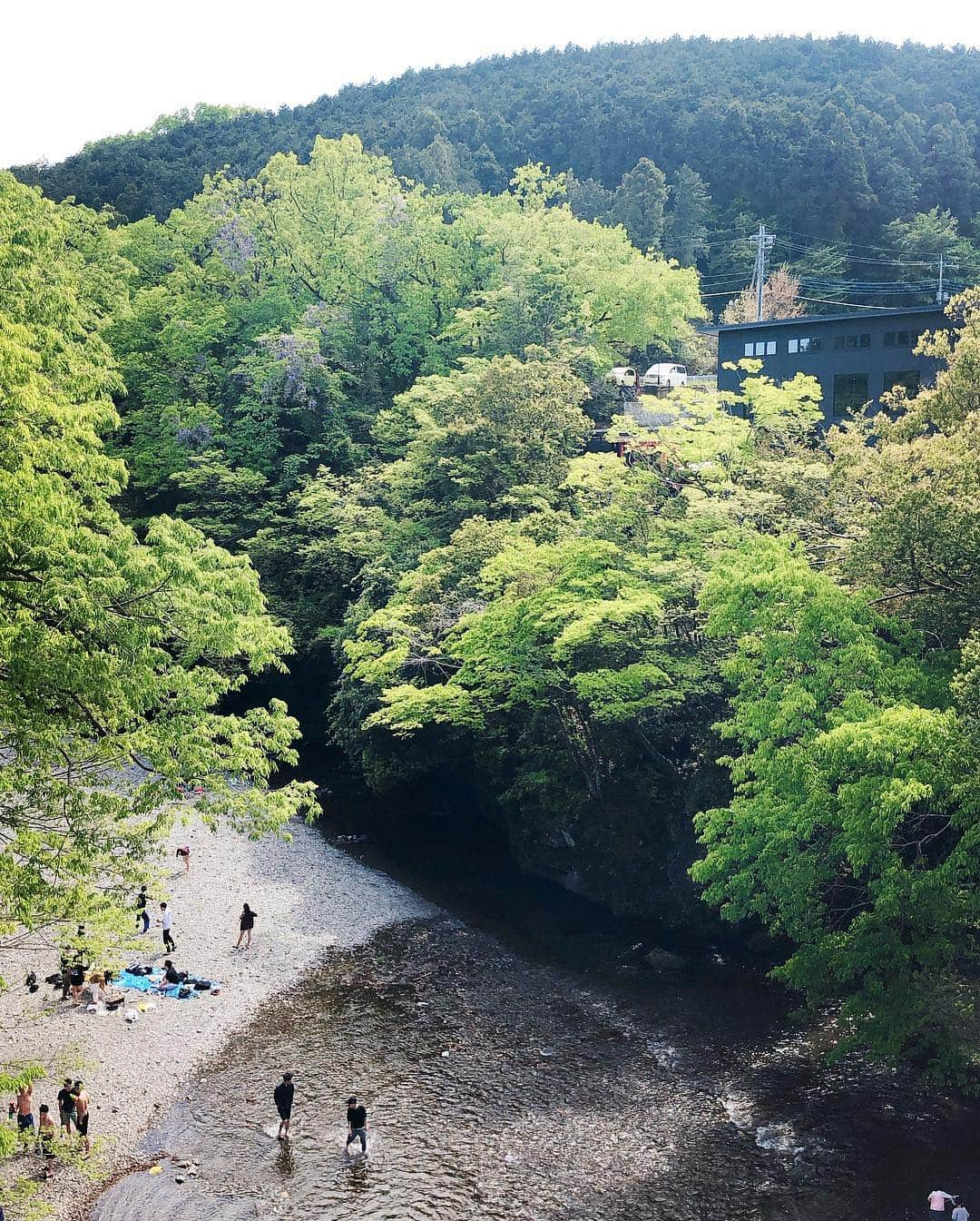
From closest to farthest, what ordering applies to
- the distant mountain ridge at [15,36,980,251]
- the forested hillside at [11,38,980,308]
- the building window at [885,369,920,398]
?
the building window at [885,369,920,398] < the forested hillside at [11,38,980,308] < the distant mountain ridge at [15,36,980,251]

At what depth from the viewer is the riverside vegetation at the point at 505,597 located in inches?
644

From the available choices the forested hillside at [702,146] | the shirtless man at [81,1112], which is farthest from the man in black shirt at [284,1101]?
the forested hillside at [702,146]

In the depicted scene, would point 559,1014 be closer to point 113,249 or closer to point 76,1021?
point 76,1021

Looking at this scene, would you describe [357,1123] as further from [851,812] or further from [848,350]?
[848,350]

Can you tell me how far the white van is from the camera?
61.1 meters

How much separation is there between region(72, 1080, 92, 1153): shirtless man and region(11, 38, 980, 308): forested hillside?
80.3 metres

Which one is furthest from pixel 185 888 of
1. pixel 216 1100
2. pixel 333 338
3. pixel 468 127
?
pixel 468 127

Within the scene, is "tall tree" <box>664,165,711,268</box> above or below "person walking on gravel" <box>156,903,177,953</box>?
above

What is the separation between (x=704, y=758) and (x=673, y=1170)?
1079 centimetres

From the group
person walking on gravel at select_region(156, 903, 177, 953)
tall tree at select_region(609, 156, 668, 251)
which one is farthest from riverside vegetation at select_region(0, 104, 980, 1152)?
tall tree at select_region(609, 156, 668, 251)

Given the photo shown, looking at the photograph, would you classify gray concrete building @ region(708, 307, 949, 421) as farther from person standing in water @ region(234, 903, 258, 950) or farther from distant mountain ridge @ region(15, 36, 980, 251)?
distant mountain ridge @ region(15, 36, 980, 251)

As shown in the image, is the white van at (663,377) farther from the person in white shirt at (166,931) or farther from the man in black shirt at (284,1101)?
the man in black shirt at (284,1101)

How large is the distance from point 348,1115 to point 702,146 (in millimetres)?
104240

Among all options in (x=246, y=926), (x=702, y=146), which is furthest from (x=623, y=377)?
(x=702, y=146)
